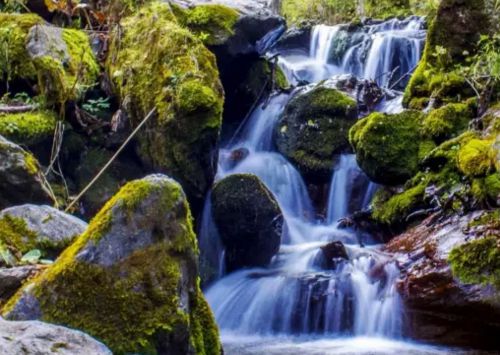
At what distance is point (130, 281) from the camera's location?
3023 mm

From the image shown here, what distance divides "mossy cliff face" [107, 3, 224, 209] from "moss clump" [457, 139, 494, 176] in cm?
288

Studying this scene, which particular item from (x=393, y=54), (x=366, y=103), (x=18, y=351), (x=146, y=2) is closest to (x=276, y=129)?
(x=366, y=103)

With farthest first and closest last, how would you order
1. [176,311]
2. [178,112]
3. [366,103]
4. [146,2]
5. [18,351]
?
[366,103] → [146,2] → [178,112] → [176,311] → [18,351]

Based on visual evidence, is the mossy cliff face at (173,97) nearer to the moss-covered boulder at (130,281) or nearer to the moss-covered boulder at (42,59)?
the moss-covered boulder at (42,59)

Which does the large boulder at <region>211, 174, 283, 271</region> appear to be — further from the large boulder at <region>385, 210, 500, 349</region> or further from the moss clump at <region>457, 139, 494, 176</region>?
the moss clump at <region>457, 139, 494, 176</region>

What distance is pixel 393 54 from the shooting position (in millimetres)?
12555

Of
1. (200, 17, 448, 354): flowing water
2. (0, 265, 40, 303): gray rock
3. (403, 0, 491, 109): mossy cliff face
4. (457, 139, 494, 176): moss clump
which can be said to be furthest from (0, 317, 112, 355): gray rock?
(403, 0, 491, 109): mossy cliff face

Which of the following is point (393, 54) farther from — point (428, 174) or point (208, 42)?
point (428, 174)

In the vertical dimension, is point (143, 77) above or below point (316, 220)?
above

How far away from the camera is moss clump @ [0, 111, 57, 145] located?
6.48 meters

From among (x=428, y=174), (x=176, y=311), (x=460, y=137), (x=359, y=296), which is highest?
(x=460, y=137)

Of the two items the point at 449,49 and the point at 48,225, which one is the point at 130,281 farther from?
the point at 449,49

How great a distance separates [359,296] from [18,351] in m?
4.46

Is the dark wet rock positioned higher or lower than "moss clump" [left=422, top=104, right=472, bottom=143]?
lower
